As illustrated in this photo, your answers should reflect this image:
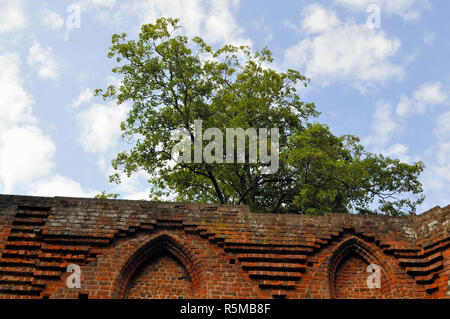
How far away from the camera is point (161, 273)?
8.81 metres

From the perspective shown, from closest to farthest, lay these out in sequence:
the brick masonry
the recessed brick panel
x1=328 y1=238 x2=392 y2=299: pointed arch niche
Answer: the brick masonry, the recessed brick panel, x1=328 y1=238 x2=392 y2=299: pointed arch niche

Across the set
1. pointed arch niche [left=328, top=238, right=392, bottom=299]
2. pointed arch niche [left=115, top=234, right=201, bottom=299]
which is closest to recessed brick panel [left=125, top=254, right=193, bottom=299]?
pointed arch niche [left=115, top=234, right=201, bottom=299]

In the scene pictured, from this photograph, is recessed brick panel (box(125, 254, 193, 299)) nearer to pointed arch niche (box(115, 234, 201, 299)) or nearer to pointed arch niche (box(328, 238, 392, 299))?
pointed arch niche (box(115, 234, 201, 299))

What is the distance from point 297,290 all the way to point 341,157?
10035mm

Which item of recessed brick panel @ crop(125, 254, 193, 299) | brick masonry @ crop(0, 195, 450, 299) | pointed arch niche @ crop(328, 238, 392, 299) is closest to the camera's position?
brick masonry @ crop(0, 195, 450, 299)

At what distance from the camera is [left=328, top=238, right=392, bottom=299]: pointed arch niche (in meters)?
8.81

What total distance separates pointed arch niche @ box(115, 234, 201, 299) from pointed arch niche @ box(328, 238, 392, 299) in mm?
2967

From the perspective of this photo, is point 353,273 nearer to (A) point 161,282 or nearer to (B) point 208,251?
(B) point 208,251

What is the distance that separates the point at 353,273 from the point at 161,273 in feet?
13.7

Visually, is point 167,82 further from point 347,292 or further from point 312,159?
point 347,292

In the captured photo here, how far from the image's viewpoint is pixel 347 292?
8852 millimetres
